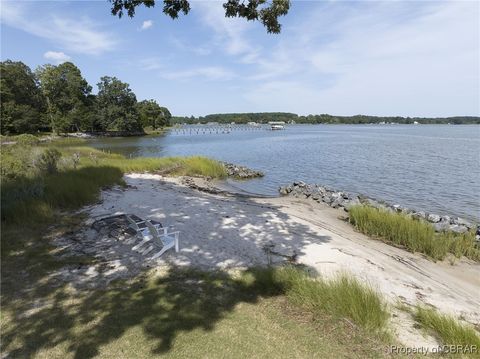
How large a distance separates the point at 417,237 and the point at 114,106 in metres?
92.6

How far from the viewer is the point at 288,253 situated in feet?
26.1

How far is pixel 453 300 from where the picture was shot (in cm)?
659

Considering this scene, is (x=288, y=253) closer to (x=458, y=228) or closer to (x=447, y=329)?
(x=447, y=329)

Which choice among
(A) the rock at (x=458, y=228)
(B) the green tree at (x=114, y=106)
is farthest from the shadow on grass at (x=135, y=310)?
(B) the green tree at (x=114, y=106)

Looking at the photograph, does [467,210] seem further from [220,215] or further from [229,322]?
[229,322]

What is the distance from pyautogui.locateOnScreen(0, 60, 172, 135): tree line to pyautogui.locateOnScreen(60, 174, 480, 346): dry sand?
7155 cm

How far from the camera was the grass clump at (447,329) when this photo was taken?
437 cm

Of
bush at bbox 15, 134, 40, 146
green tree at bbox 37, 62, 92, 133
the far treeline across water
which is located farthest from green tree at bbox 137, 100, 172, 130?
bush at bbox 15, 134, 40, 146

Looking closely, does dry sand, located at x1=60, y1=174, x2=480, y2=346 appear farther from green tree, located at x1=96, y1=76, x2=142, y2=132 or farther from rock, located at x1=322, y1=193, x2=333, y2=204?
green tree, located at x1=96, y1=76, x2=142, y2=132

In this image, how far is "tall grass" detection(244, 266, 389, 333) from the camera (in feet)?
15.8

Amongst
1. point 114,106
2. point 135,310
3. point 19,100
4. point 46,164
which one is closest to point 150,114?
point 114,106

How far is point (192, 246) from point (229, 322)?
326 cm

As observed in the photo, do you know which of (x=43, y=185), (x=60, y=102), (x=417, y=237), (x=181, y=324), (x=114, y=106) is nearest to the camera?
(x=181, y=324)

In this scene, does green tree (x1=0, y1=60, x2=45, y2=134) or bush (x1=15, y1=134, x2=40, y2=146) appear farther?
green tree (x1=0, y1=60, x2=45, y2=134)
